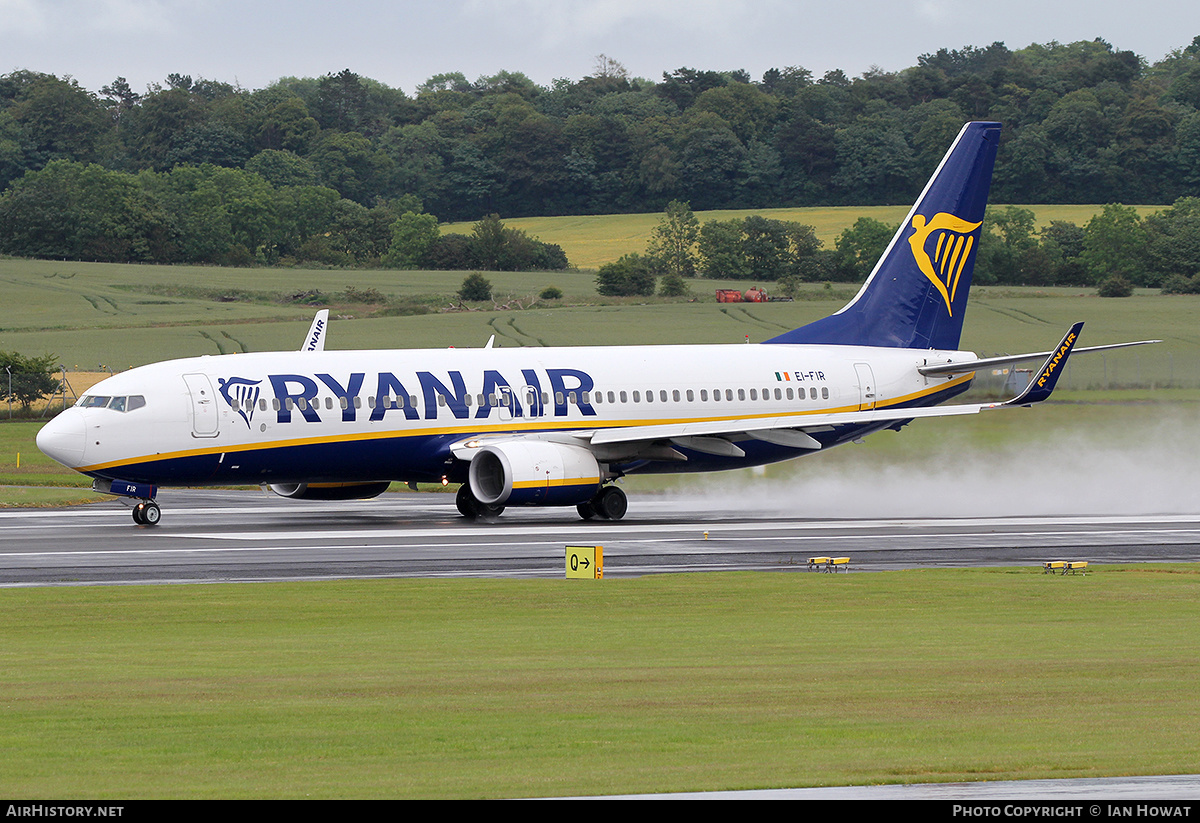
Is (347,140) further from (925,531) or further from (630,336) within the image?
(925,531)

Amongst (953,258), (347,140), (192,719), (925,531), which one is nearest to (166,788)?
(192,719)

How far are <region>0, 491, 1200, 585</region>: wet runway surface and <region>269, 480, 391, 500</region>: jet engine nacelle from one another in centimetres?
64

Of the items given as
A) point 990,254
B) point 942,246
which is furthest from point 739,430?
point 990,254

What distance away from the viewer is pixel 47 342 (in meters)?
97.8

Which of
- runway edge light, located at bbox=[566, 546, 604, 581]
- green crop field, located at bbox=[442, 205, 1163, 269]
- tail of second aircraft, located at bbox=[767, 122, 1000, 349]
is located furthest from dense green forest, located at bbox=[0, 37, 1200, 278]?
runway edge light, located at bbox=[566, 546, 604, 581]

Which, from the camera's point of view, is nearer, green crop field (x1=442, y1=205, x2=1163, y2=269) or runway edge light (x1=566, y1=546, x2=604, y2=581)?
runway edge light (x1=566, y1=546, x2=604, y2=581)

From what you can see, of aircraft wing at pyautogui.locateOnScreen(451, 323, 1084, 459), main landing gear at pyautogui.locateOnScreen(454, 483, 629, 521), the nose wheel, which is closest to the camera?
the nose wheel

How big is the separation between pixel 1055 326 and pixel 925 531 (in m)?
64.8

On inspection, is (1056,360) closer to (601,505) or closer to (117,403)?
(601,505)

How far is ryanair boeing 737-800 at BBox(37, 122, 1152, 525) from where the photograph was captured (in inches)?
1521

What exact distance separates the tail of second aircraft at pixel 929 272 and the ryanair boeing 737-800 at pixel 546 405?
0.06 metres

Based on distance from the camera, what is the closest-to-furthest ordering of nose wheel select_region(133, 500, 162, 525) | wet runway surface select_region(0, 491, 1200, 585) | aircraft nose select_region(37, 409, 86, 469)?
1. wet runway surface select_region(0, 491, 1200, 585)
2. aircraft nose select_region(37, 409, 86, 469)
3. nose wheel select_region(133, 500, 162, 525)

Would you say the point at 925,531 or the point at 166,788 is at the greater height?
the point at 166,788

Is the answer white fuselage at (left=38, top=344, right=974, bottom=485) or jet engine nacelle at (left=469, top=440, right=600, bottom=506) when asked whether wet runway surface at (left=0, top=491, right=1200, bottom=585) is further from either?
white fuselage at (left=38, top=344, right=974, bottom=485)
